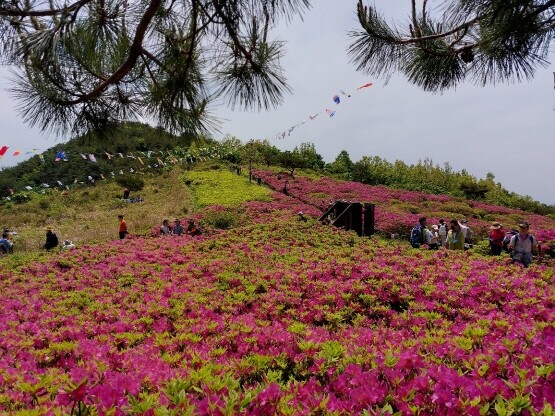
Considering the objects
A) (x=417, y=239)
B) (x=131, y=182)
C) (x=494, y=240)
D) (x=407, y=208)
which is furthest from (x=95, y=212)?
(x=494, y=240)

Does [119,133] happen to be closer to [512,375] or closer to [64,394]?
[64,394]

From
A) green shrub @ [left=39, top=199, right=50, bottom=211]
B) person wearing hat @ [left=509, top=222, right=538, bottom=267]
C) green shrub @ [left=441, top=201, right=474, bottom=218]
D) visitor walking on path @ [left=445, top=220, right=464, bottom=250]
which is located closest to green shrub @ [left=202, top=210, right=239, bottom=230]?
visitor walking on path @ [left=445, top=220, right=464, bottom=250]

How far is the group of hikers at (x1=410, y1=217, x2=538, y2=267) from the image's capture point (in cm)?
683

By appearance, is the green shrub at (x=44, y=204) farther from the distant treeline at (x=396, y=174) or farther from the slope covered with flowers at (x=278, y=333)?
the slope covered with flowers at (x=278, y=333)

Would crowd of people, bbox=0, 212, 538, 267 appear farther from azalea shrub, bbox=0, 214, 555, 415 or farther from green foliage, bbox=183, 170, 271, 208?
green foliage, bbox=183, 170, 271, 208

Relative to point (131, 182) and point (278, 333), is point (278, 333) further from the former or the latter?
point (131, 182)

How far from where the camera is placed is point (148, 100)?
12.5 feet

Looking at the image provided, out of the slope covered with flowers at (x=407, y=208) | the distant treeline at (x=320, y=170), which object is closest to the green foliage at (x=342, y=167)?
the distant treeline at (x=320, y=170)

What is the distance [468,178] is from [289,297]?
31.5m

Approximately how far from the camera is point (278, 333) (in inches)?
125

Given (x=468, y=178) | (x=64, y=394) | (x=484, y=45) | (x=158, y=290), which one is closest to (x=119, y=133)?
(x=158, y=290)

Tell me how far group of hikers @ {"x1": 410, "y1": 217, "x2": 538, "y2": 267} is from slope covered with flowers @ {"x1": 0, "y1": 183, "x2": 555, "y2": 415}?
376mm

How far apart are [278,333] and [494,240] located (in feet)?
24.0

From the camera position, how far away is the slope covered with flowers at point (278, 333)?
1.92 m
